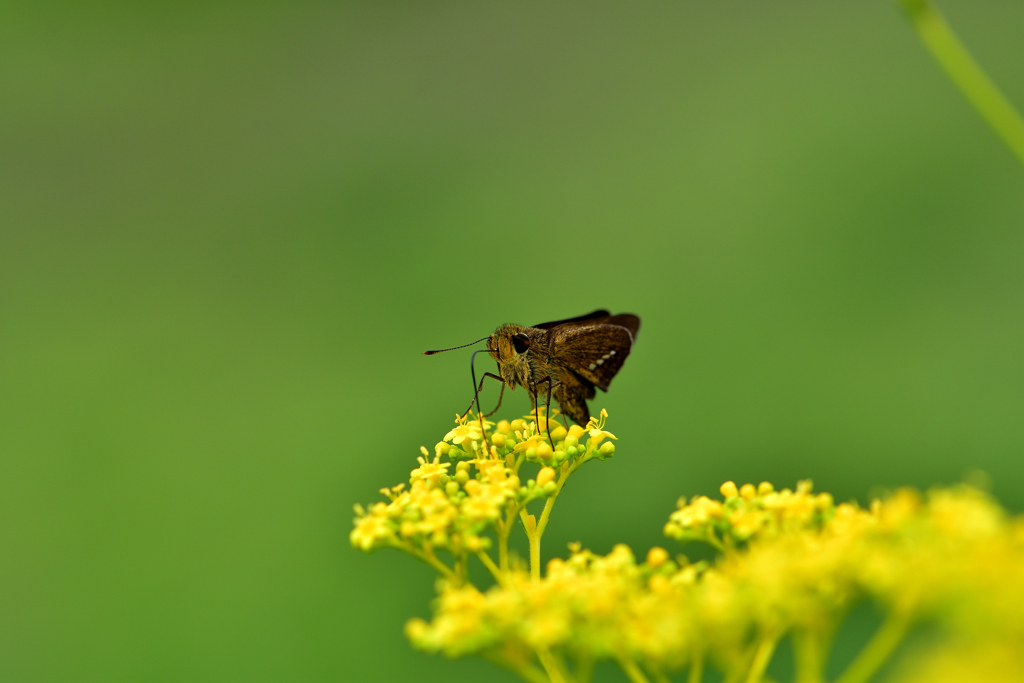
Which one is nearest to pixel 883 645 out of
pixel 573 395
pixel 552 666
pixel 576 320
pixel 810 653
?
pixel 810 653

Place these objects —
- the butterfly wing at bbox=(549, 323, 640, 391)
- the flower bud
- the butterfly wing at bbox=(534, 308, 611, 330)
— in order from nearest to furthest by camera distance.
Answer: the flower bud < the butterfly wing at bbox=(549, 323, 640, 391) < the butterfly wing at bbox=(534, 308, 611, 330)

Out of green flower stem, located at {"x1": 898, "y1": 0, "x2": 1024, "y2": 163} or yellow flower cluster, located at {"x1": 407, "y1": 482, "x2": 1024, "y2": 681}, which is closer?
yellow flower cluster, located at {"x1": 407, "y1": 482, "x2": 1024, "y2": 681}

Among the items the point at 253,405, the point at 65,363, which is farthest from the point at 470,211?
the point at 65,363

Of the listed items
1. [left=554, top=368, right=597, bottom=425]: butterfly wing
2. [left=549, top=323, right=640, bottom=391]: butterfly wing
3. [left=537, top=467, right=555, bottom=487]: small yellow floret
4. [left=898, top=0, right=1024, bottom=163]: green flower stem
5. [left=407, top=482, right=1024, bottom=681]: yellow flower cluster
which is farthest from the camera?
[left=549, top=323, right=640, bottom=391]: butterfly wing

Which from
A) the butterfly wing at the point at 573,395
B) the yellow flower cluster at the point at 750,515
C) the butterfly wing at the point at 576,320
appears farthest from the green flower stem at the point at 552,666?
the butterfly wing at the point at 576,320

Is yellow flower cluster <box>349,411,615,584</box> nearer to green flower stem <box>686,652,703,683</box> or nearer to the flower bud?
the flower bud

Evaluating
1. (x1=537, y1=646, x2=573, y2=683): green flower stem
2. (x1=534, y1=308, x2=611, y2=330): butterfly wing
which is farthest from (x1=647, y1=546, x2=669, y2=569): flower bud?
(x1=534, y1=308, x2=611, y2=330): butterfly wing
